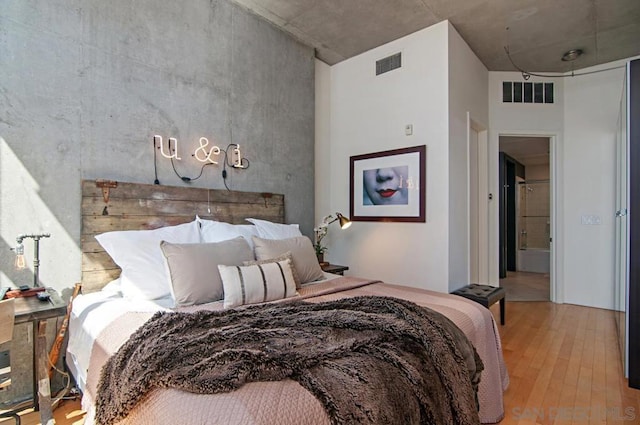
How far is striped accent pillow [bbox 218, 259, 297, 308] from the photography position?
1959mm

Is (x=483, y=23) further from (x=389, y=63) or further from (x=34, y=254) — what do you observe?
(x=34, y=254)

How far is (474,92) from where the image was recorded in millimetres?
4043

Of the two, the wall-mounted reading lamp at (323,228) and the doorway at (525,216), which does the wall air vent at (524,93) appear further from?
the wall-mounted reading lamp at (323,228)

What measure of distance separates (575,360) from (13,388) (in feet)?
13.0

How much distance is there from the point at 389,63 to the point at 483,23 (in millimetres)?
973

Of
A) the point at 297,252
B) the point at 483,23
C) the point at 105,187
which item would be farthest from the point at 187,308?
the point at 483,23

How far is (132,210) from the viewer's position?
2.55 meters

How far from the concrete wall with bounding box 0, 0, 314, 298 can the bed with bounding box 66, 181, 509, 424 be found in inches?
5.0

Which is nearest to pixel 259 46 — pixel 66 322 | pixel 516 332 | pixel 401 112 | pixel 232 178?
pixel 232 178

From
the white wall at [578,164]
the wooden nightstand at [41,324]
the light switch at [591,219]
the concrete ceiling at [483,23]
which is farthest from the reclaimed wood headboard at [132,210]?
the light switch at [591,219]

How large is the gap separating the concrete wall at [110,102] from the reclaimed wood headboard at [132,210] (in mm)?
75

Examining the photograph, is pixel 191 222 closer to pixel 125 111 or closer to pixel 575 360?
pixel 125 111

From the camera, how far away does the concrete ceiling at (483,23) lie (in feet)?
10.3

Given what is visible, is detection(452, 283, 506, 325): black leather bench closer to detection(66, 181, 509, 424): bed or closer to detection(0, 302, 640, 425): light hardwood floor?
detection(0, 302, 640, 425): light hardwood floor
